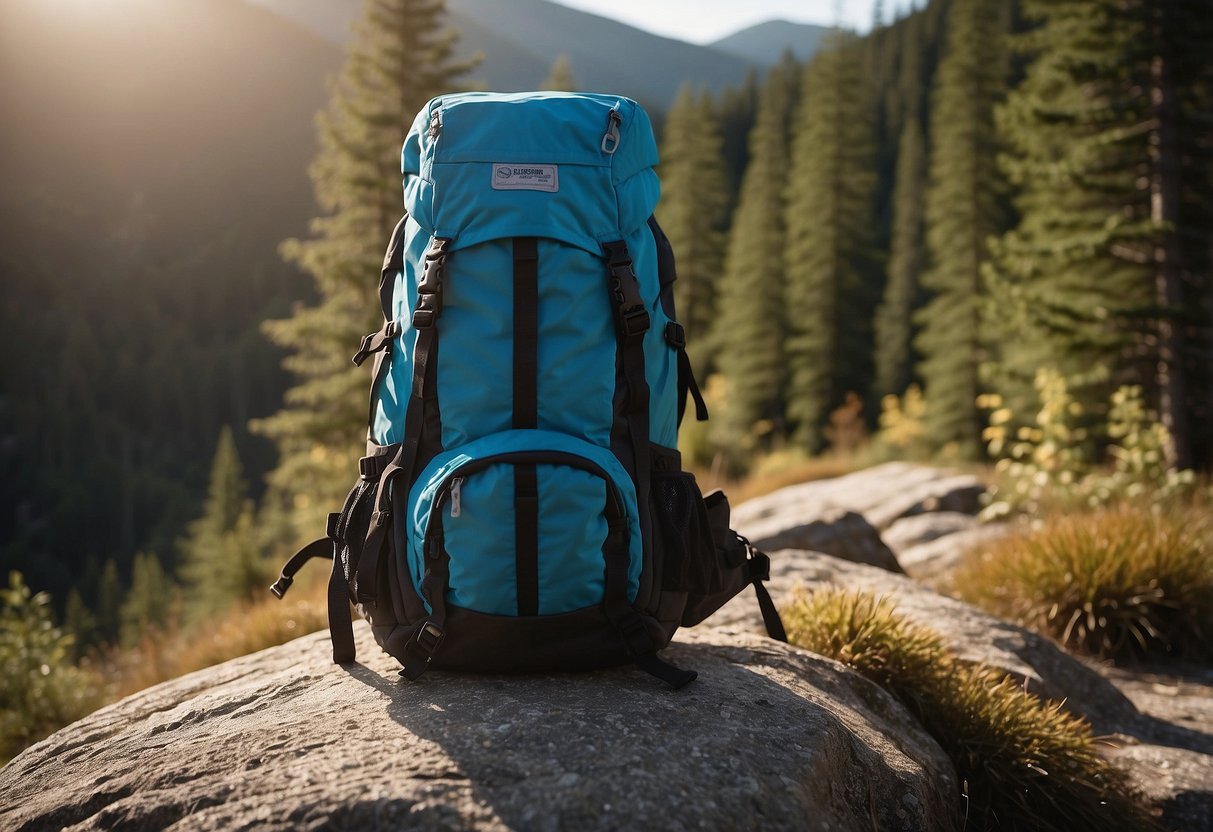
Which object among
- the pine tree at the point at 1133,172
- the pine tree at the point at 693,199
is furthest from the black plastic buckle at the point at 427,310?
the pine tree at the point at 693,199

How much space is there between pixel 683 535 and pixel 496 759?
2.78 ft

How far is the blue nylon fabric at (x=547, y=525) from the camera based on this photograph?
7.36ft

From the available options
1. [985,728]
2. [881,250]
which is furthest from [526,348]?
[881,250]

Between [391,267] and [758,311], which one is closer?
[391,267]

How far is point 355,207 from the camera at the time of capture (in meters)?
13.7

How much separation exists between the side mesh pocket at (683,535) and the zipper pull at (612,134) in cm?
98

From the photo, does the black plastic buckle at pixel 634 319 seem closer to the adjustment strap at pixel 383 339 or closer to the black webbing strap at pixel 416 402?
the black webbing strap at pixel 416 402

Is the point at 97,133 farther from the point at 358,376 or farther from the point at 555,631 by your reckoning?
the point at 555,631

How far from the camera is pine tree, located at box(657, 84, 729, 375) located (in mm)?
29734

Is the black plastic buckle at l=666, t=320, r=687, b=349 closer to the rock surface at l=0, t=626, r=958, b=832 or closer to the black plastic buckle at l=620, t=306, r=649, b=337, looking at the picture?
the black plastic buckle at l=620, t=306, r=649, b=337

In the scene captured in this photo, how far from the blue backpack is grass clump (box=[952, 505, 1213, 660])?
3170mm

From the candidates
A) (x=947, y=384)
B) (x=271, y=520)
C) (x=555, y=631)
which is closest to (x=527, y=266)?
(x=555, y=631)

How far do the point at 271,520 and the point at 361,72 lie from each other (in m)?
22.2

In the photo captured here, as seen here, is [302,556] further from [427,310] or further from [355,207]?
[355,207]
